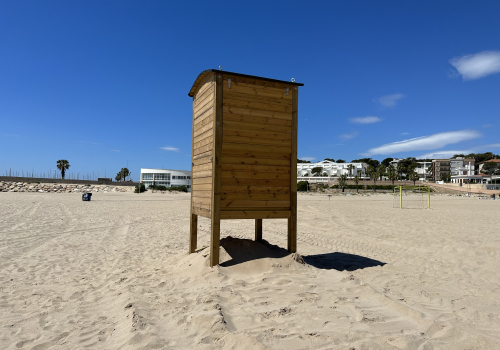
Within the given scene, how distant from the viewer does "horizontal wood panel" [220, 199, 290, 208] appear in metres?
5.65

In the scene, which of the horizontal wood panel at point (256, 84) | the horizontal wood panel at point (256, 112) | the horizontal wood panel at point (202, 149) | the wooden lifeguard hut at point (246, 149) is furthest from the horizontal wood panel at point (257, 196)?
the horizontal wood panel at point (256, 84)

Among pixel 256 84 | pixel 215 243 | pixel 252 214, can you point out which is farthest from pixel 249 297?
pixel 256 84

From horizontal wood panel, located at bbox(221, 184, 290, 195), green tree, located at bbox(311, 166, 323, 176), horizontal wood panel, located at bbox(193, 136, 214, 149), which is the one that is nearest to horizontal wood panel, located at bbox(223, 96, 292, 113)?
horizontal wood panel, located at bbox(193, 136, 214, 149)

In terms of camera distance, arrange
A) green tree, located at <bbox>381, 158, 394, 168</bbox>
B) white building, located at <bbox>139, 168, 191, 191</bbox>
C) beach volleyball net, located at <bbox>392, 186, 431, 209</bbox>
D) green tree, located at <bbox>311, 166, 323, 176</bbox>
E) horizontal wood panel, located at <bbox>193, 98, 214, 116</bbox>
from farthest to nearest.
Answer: green tree, located at <bbox>381, 158, 394, 168</bbox>
green tree, located at <bbox>311, 166, 323, 176</bbox>
white building, located at <bbox>139, 168, 191, 191</bbox>
beach volleyball net, located at <bbox>392, 186, 431, 209</bbox>
horizontal wood panel, located at <bbox>193, 98, 214, 116</bbox>

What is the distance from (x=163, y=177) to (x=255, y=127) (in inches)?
3167

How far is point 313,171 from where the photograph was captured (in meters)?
125

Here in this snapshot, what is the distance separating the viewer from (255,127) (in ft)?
19.5

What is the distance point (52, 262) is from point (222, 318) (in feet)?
17.5

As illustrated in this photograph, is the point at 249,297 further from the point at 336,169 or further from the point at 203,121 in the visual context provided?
the point at 336,169

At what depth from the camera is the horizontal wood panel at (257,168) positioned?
5.71 meters

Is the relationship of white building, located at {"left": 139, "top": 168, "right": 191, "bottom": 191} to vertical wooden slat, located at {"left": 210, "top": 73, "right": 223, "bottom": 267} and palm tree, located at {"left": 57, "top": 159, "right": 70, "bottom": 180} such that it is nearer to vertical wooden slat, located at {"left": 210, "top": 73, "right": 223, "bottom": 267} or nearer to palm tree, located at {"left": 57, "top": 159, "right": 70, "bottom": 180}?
palm tree, located at {"left": 57, "top": 159, "right": 70, "bottom": 180}

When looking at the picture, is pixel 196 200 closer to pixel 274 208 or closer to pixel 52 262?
pixel 274 208

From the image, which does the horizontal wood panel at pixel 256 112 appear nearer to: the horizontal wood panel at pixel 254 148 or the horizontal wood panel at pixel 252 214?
the horizontal wood panel at pixel 254 148

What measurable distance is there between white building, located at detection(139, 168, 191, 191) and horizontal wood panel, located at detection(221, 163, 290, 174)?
7768cm
